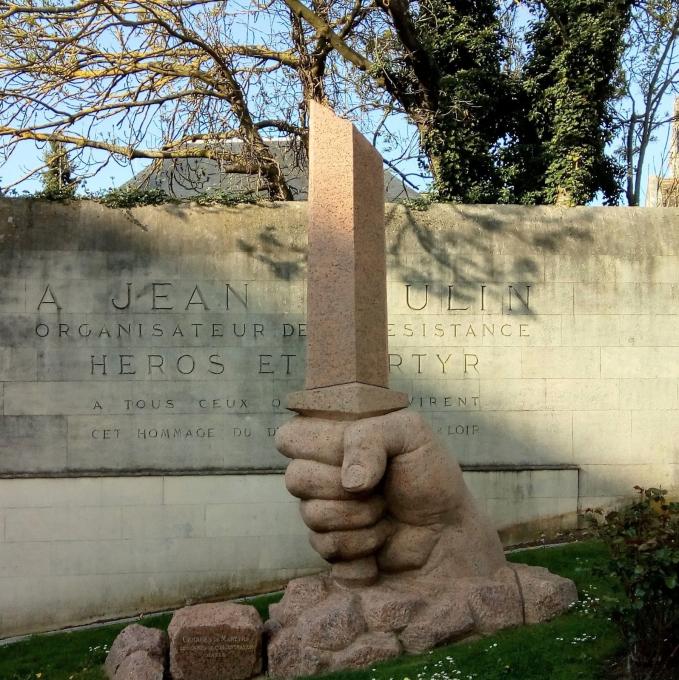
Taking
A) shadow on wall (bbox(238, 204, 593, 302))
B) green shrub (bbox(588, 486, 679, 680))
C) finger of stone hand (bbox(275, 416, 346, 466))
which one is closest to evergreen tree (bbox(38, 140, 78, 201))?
shadow on wall (bbox(238, 204, 593, 302))

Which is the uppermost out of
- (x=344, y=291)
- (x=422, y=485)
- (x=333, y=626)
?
(x=344, y=291)

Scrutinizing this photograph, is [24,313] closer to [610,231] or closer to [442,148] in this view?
[442,148]

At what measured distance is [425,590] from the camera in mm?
5586

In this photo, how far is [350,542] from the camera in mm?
5457

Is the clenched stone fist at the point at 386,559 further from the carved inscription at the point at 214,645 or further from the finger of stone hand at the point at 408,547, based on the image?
the carved inscription at the point at 214,645

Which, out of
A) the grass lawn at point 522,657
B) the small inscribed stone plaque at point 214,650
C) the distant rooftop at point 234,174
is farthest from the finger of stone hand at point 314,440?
the distant rooftop at point 234,174

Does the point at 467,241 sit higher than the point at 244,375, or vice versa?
the point at 467,241

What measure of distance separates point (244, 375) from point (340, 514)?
378 centimetres

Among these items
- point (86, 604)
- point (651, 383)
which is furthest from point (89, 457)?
point (651, 383)

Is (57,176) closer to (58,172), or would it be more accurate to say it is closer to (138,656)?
(58,172)

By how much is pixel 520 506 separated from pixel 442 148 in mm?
4860

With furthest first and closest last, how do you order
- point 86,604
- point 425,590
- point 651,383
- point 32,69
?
point 32,69, point 651,383, point 86,604, point 425,590

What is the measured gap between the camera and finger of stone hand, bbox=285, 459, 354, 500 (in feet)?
17.5

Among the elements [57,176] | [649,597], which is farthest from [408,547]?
[57,176]
